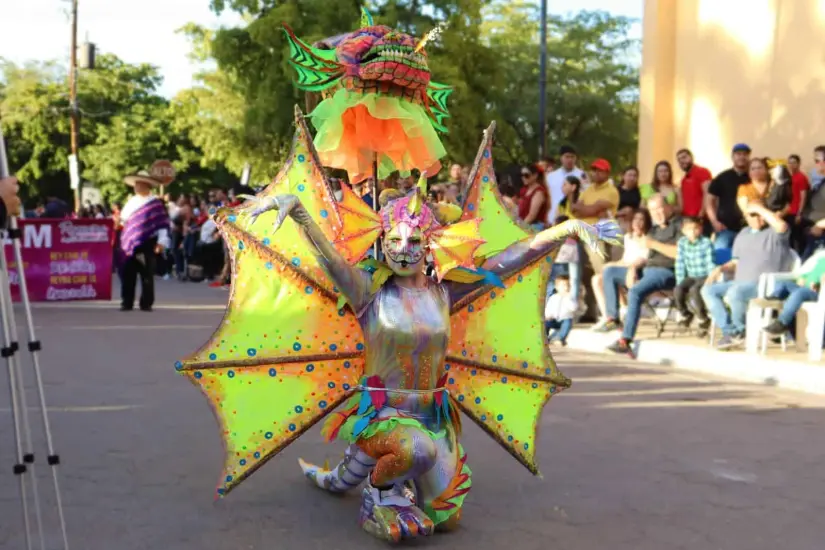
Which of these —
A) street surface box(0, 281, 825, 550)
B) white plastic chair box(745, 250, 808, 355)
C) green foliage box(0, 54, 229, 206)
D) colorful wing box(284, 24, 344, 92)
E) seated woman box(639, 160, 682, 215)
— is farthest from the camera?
green foliage box(0, 54, 229, 206)

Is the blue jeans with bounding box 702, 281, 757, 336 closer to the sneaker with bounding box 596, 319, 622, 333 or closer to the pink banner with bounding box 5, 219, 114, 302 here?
the sneaker with bounding box 596, 319, 622, 333

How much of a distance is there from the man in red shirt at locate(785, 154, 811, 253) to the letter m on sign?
32.3 ft

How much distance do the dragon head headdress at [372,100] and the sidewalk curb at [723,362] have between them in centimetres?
483

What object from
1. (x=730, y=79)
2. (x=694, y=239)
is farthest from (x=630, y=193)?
(x=730, y=79)

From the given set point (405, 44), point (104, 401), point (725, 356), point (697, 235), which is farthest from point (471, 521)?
point (697, 235)

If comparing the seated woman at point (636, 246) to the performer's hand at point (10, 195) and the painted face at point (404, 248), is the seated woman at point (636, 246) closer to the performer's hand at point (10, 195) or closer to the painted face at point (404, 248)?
the painted face at point (404, 248)

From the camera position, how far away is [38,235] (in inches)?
587

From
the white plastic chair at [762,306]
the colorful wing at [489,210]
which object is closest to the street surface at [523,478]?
the white plastic chair at [762,306]

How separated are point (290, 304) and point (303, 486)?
113 cm

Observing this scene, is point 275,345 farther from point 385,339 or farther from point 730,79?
point 730,79

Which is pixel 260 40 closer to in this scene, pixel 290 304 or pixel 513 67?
pixel 513 67

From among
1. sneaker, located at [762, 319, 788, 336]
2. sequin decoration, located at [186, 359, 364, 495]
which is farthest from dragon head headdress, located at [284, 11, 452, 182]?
sneaker, located at [762, 319, 788, 336]

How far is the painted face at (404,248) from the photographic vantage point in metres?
4.50

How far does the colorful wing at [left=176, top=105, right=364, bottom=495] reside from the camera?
4.71m
